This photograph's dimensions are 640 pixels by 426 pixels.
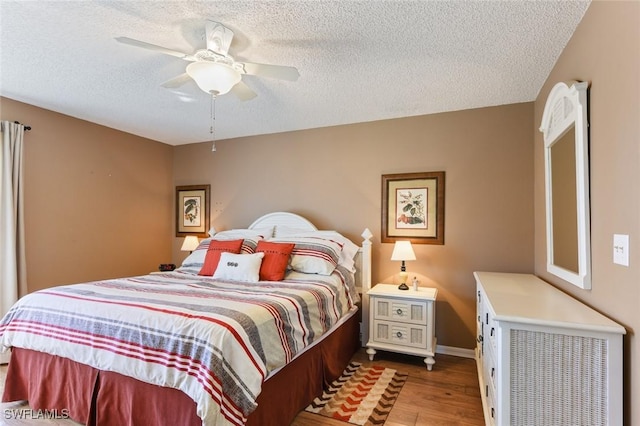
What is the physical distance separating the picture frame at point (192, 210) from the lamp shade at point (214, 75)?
8.99 ft

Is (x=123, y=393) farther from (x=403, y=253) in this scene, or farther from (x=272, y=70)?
(x=403, y=253)

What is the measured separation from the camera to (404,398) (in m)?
2.47

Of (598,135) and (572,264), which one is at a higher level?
(598,135)

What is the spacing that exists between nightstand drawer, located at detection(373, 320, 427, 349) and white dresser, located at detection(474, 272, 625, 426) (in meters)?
1.52

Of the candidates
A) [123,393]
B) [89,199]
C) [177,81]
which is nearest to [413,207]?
[177,81]

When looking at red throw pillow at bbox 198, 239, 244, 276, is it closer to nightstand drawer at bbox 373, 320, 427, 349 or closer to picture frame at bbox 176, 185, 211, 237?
picture frame at bbox 176, 185, 211, 237

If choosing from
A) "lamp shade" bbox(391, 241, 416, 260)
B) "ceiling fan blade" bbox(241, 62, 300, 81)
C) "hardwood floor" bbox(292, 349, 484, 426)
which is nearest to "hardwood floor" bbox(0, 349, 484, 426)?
"hardwood floor" bbox(292, 349, 484, 426)

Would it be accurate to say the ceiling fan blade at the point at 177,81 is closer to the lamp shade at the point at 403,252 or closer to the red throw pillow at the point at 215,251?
the red throw pillow at the point at 215,251

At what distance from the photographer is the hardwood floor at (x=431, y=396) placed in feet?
7.14

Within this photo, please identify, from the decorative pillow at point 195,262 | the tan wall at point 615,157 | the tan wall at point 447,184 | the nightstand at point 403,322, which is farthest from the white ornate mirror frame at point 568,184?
the decorative pillow at point 195,262

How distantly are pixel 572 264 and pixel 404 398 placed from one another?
1.48 metres

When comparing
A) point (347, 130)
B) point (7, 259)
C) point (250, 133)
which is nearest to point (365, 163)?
point (347, 130)

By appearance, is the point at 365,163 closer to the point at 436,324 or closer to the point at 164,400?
the point at 436,324

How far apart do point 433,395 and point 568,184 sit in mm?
1779
